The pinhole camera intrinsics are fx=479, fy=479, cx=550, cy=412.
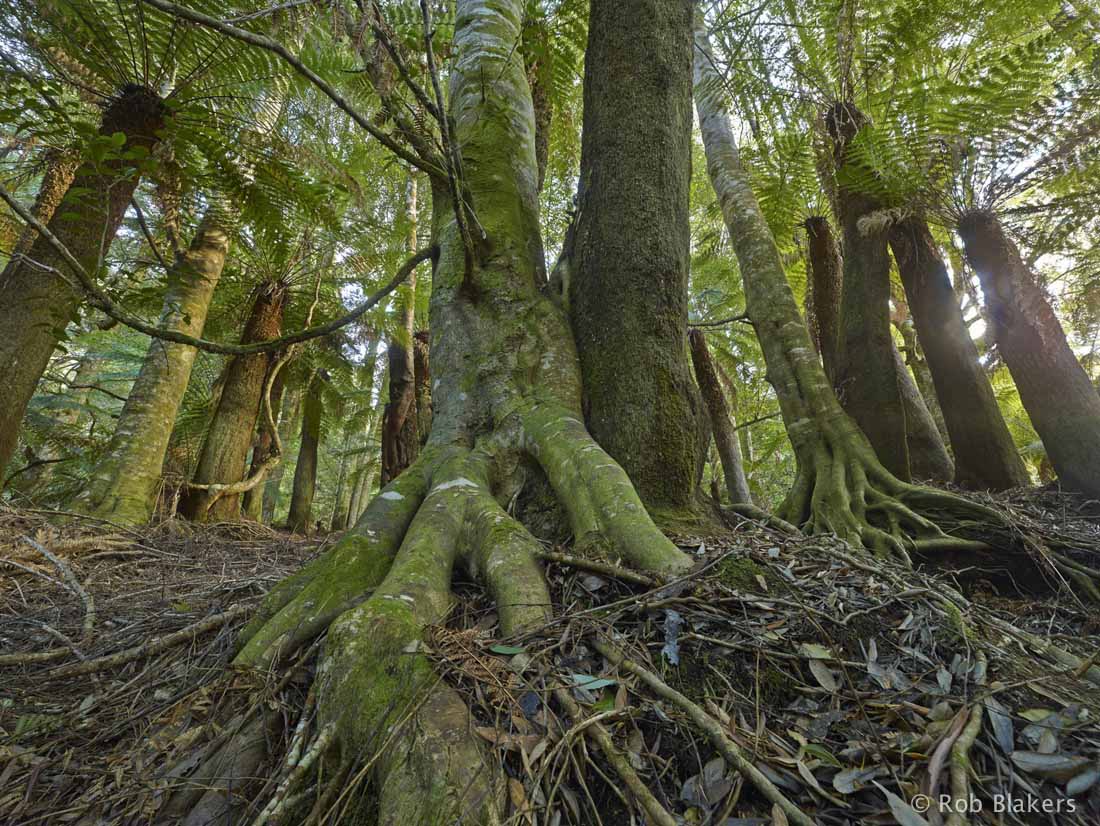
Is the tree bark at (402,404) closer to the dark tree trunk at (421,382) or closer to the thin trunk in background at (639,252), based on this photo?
the dark tree trunk at (421,382)

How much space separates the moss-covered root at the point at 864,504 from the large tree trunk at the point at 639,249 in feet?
4.01

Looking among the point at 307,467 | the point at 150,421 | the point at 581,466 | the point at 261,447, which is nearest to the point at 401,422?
the point at 307,467

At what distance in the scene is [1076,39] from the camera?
434 centimetres

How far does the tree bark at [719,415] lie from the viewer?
235 inches

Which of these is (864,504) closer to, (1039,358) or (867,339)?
(867,339)

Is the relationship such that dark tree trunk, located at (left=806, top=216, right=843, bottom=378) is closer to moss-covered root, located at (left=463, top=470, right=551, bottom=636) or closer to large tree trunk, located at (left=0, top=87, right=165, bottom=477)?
moss-covered root, located at (left=463, top=470, right=551, bottom=636)

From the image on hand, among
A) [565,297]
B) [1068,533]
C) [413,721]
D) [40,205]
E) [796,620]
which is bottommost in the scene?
[413,721]

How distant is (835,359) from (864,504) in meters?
2.22

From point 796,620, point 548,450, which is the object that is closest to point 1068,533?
point 796,620

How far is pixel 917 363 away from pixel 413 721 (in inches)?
376

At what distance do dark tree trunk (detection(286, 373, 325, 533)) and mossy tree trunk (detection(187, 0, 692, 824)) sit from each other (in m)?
5.84

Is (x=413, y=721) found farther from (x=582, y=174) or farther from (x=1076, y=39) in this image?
(x=1076, y=39)

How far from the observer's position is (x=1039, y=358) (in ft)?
13.1
